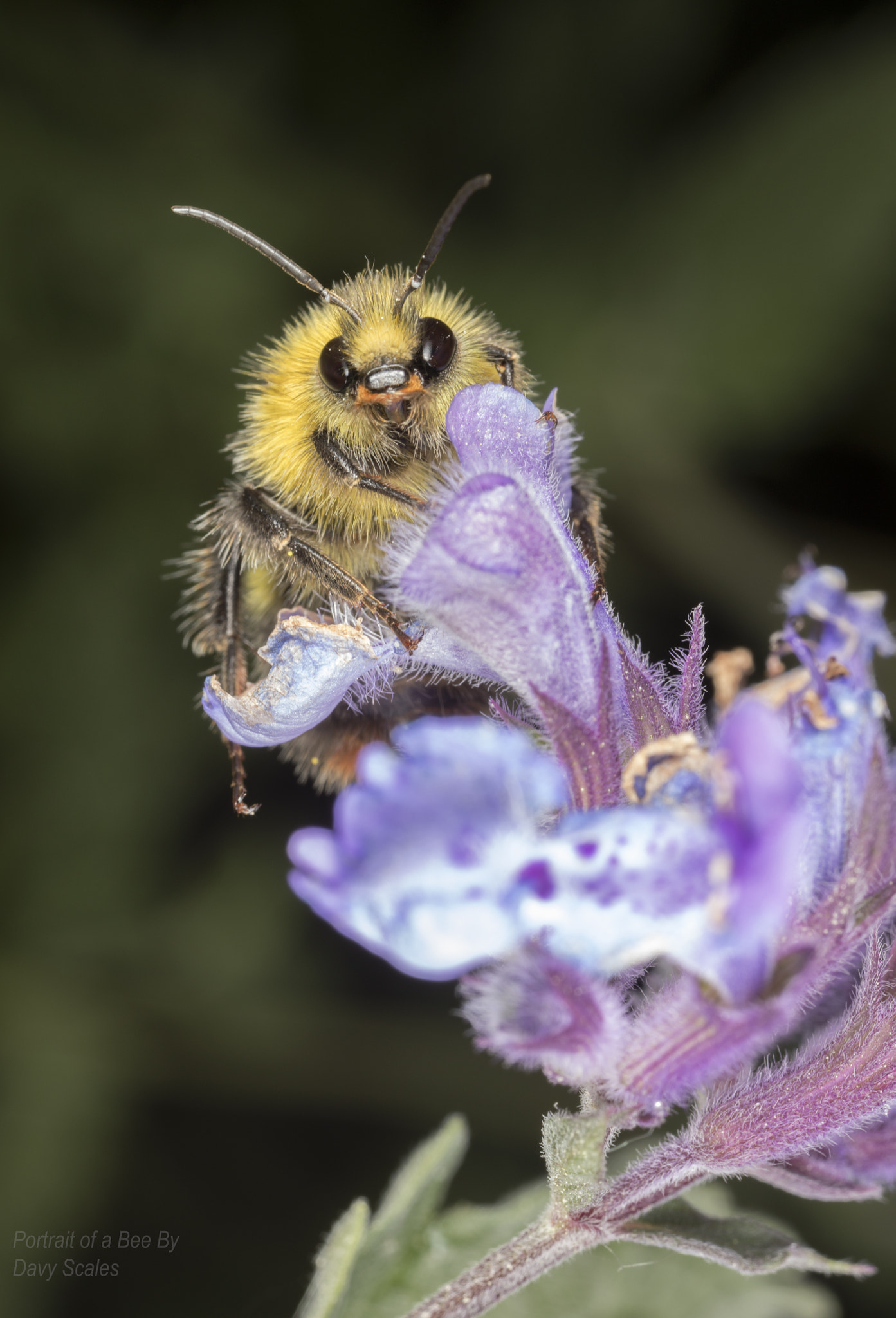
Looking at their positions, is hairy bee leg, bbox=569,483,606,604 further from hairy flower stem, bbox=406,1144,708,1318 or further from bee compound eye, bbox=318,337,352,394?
hairy flower stem, bbox=406,1144,708,1318

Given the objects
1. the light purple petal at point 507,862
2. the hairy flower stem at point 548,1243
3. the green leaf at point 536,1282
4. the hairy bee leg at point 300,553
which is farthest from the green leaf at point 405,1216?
the light purple petal at point 507,862

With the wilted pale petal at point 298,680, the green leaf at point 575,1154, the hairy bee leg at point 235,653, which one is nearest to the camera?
the green leaf at point 575,1154

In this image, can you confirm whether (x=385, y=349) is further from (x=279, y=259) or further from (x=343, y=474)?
(x=279, y=259)

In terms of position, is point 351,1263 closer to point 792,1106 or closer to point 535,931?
point 792,1106

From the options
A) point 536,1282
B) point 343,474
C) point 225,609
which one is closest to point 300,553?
point 343,474

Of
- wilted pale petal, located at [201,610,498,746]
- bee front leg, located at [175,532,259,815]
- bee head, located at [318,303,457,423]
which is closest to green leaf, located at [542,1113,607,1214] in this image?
wilted pale petal, located at [201,610,498,746]

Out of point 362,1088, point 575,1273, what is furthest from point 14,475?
point 575,1273

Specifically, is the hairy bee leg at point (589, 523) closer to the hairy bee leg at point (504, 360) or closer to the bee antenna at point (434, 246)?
the hairy bee leg at point (504, 360)
